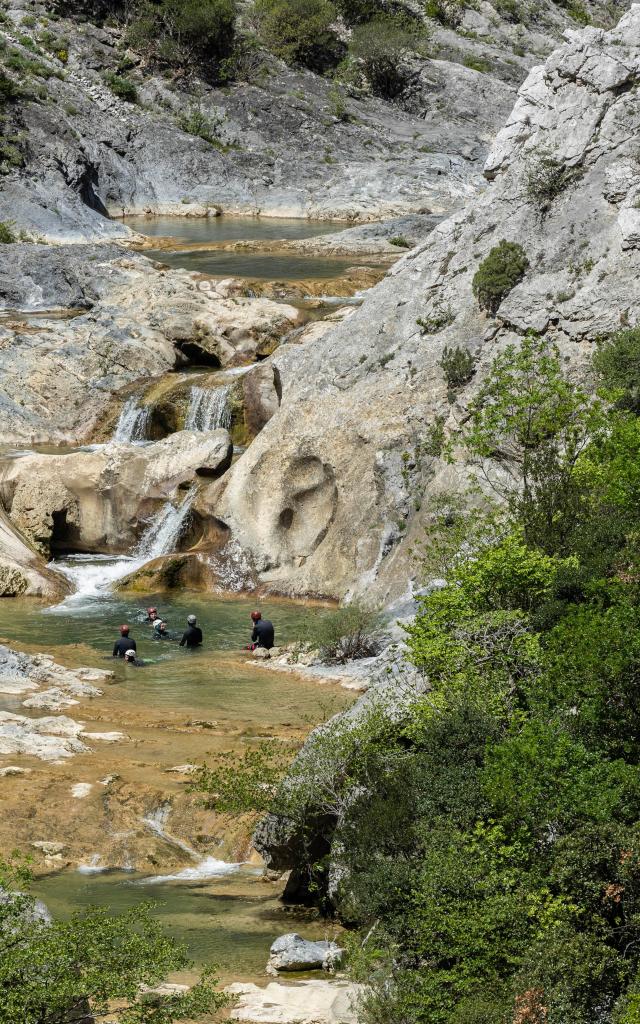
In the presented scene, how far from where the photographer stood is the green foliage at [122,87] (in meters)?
93.9

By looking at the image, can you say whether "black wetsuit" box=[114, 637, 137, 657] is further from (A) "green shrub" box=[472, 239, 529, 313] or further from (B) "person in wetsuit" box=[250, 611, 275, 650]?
(A) "green shrub" box=[472, 239, 529, 313]

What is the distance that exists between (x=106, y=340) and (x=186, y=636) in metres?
20.0

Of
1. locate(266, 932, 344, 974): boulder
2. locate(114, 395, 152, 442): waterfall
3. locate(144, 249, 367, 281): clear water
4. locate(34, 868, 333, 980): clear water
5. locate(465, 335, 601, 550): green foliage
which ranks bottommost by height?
locate(34, 868, 333, 980): clear water

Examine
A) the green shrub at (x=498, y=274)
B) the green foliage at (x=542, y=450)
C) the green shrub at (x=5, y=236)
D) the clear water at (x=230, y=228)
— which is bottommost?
the green foliage at (x=542, y=450)

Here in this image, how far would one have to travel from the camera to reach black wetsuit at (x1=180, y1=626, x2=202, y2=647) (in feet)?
101

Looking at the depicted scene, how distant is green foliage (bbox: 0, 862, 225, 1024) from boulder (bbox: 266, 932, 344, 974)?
240cm

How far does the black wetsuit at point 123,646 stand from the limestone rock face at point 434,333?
639 cm

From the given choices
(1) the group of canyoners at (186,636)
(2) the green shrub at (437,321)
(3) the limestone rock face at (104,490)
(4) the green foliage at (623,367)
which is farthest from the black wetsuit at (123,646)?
(2) the green shrub at (437,321)

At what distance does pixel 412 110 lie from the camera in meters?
103

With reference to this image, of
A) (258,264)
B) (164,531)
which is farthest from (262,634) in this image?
(258,264)

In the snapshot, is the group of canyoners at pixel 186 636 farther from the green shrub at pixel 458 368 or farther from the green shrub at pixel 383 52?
the green shrub at pixel 383 52

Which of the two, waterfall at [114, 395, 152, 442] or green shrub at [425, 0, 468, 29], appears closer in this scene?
waterfall at [114, 395, 152, 442]

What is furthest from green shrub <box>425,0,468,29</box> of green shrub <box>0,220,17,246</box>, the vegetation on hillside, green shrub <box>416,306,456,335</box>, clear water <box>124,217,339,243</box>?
the vegetation on hillside

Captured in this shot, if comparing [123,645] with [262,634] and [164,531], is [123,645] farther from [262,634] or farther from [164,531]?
[164,531]
